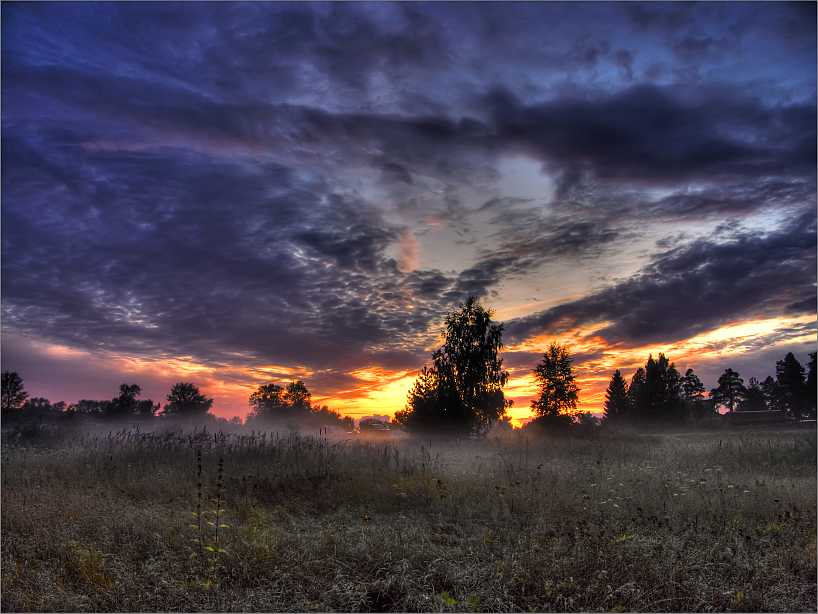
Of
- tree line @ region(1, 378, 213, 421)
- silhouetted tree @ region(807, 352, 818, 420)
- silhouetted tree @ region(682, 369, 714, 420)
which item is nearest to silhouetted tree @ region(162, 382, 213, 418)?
tree line @ region(1, 378, 213, 421)

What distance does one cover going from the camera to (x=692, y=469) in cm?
1343

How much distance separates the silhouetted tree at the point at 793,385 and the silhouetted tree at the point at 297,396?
212 feet

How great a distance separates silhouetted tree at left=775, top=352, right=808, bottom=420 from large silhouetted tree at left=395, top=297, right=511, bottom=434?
55357mm

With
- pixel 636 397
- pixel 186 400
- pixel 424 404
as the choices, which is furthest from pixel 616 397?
pixel 186 400

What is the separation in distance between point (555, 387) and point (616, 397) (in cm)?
3707

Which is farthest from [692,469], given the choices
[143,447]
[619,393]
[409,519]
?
[619,393]

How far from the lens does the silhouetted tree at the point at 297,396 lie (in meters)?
67.0

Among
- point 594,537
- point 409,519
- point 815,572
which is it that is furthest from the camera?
point 409,519

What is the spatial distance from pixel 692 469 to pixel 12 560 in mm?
15342

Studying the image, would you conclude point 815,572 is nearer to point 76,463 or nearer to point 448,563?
point 448,563

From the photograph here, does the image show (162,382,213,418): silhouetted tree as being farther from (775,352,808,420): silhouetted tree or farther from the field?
(775,352,808,420): silhouetted tree

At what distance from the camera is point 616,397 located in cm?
7181

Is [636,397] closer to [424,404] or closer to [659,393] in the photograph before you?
[659,393]

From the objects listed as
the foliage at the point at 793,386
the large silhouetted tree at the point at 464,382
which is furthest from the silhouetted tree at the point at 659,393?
the large silhouetted tree at the point at 464,382
